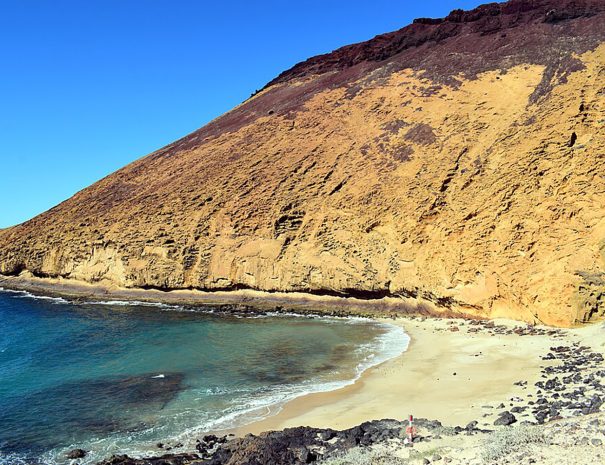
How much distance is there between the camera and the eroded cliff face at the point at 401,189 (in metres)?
23.1

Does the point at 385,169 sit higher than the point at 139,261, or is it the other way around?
the point at 385,169

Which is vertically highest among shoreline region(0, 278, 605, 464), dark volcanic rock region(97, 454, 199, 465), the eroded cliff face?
the eroded cliff face

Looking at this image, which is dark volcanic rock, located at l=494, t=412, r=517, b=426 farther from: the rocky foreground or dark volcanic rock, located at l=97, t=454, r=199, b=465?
dark volcanic rock, located at l=97, t=454, r=199, b=465

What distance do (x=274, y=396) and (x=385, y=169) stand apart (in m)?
20.5

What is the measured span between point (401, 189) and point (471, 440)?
21.9m

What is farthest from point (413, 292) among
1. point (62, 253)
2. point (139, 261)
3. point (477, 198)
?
point (62, 253)

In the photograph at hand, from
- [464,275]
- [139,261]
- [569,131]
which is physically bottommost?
[464,275]

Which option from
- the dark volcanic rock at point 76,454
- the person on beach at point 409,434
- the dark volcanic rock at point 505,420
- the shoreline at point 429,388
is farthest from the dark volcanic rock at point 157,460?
the dark volcanic rock at point 505,420

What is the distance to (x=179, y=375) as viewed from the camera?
56.9ft

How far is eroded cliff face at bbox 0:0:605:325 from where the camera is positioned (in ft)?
75.7

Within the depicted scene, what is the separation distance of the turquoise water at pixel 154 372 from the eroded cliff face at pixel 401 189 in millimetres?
4943

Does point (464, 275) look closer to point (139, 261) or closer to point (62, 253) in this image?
point (139, 261)

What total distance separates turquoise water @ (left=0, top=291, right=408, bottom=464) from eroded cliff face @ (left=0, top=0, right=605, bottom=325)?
16.2 feet

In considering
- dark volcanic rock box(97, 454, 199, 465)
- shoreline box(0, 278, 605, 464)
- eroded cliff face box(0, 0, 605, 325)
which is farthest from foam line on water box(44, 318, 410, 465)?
eroded cliff face box(0, 0, 605, 325)
